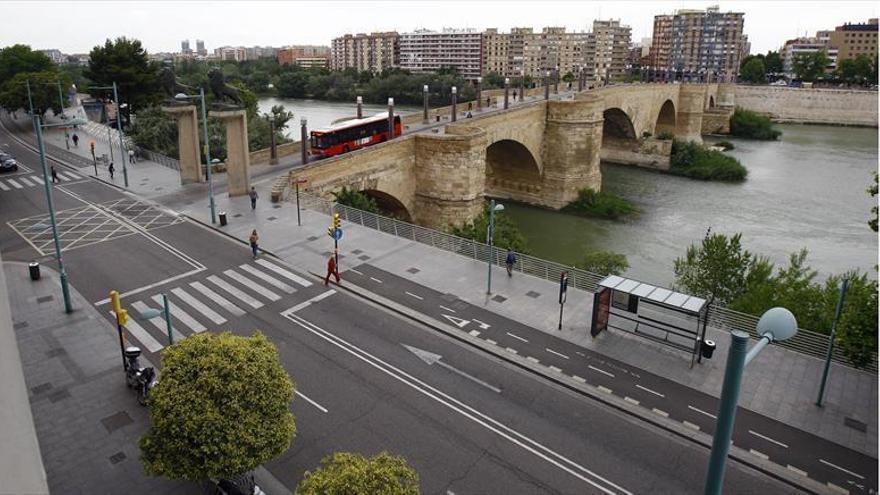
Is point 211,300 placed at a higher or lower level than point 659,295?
lower

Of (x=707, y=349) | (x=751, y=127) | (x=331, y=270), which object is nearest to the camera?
(x=707, y=349)

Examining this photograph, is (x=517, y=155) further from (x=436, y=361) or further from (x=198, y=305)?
(x=436, y=361)

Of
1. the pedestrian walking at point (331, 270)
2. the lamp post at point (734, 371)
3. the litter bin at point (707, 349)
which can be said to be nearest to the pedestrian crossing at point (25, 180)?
the pedestrian walking at point (331, 270)

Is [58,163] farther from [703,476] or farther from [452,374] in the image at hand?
[703,476]

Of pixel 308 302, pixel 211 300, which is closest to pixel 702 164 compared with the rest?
pixel 308 302

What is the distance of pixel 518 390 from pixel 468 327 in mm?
3492

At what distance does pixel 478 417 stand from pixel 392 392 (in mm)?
2285

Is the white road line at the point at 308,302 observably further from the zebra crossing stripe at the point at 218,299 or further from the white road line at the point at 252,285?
the zebra crossing stripe at the point at 218,299

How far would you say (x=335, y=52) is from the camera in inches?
7372

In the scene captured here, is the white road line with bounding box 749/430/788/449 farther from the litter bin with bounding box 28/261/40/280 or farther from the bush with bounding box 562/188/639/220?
the bush with bounding box 562/188/639/220

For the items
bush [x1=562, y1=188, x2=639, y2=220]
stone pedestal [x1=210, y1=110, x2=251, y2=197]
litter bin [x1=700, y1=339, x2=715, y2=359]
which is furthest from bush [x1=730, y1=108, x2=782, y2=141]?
litter bin [x1=700, y1=339, x2=715, y2=359]

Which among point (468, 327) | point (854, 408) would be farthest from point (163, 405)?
point (854, 408)

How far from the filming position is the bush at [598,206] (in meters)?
45.5

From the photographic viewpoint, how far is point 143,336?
17375 millimetres
